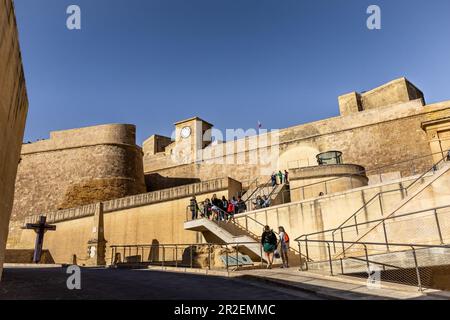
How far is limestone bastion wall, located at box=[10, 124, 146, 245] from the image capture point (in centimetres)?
3425

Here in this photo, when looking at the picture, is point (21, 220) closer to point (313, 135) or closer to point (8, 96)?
point (313, 135)

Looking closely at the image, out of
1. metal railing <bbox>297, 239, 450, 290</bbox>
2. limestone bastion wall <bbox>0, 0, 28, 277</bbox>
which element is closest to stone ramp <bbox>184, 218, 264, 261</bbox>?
metal railing <bbox>297, 239, 450, 290</bbox>

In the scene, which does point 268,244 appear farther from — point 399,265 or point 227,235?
point 227,235

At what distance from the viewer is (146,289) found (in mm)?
8656

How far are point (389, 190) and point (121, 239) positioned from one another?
16.8m

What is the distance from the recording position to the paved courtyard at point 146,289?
7637 millimetres

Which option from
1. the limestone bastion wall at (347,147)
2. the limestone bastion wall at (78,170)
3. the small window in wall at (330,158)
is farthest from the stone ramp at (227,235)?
the limestone bastion wall at (78,170)

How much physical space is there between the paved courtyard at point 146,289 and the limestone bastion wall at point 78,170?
2424 cm

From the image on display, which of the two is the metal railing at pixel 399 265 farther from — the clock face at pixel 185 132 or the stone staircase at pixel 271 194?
the clock face at pixel 185 132

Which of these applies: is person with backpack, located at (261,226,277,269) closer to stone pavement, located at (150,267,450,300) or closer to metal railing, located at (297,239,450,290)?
metal railing, located at (297,239,450,290)

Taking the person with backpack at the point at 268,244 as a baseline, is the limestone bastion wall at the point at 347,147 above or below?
above

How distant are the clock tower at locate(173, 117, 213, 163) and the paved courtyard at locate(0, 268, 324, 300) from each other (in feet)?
90.4
